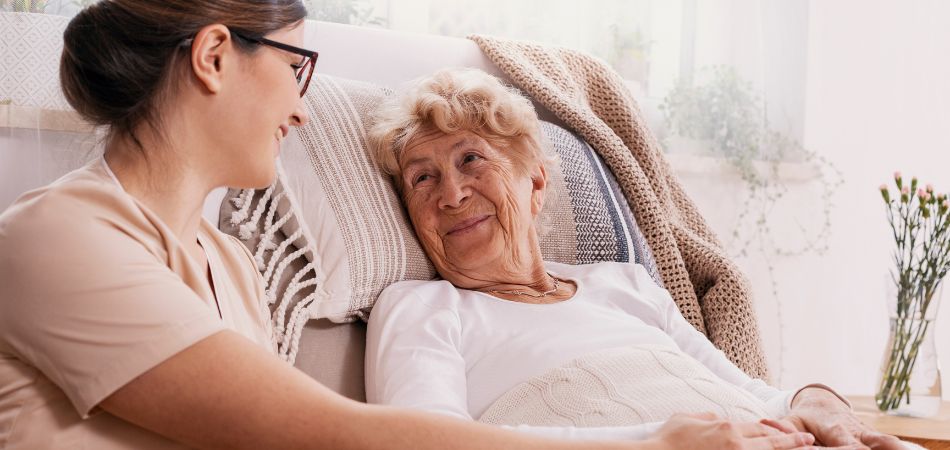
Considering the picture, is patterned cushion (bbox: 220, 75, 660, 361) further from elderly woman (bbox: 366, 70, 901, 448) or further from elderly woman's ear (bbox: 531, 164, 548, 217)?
elderly woman's ear (bbox: 531, 164, 548, 217)

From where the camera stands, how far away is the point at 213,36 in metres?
1.01

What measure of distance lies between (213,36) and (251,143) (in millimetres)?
127

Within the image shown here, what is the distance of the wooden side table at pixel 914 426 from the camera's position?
2025 millimetres

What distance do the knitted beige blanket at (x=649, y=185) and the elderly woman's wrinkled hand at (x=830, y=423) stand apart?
1.37 ft

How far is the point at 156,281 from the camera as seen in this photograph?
0.87 m

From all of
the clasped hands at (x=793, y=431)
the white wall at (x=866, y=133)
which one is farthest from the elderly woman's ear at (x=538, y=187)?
the white wall at (x=866, y=133)

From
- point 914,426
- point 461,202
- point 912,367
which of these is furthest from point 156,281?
point 912,367

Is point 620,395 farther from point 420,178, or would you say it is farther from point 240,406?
point 240,406

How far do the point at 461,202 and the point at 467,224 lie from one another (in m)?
0.04

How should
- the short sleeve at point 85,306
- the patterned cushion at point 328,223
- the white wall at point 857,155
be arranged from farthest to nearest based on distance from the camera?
the white wall at point 857,155, the patterned cushion at point 328,223, the short sleeve at point 85,306

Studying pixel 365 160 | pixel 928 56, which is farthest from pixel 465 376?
pixel 928 56

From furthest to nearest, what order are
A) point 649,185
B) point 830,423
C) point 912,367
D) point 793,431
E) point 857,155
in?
1. point 857,155
2. point 912,367
3. point 649,185
4. point 830,423
5. point 793,431

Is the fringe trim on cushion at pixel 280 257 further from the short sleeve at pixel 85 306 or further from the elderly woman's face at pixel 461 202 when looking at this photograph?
the short sleeve at pixel 85 306

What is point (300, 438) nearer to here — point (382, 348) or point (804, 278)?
point (382, 348)
